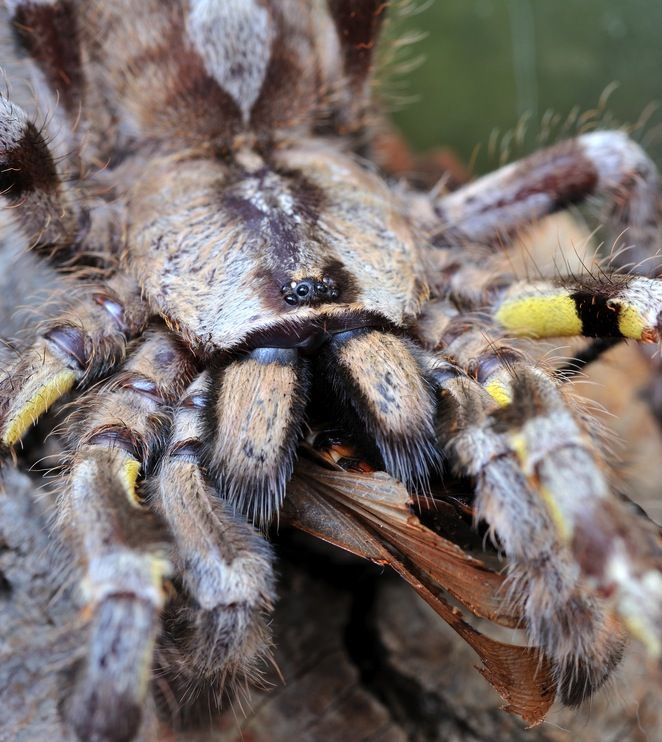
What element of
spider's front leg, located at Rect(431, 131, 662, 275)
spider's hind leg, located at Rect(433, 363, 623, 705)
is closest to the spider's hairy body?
spider's front leg, located at Rect(431, 131, 662, 275)

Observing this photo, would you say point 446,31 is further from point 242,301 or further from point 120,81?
point 242,301

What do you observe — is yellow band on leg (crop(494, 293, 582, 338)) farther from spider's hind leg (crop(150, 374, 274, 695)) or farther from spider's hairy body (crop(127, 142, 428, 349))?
spider's hind leg (crop(150, 374, 274, 695))

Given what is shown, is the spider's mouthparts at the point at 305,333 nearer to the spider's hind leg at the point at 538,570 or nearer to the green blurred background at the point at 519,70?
the spider's hind leg at the point at 538,570

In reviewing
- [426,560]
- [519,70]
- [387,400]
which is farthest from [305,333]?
[519,70]

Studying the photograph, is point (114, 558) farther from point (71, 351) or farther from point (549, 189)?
point (549, 189)

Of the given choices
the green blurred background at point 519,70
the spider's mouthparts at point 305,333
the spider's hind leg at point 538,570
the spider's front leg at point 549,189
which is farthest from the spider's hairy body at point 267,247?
the green blurred background at point 519,70

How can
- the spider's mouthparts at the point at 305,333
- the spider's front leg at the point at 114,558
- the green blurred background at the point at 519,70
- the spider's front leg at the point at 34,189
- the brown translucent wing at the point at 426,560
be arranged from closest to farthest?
the spider's front leg at the point at 114,558
the brown translucent wing at the point at 426,560
the spider's mouthparts at the point at 305,333
the spider's front leg at the point at 34,189
the green blurred background at the point at 519,70

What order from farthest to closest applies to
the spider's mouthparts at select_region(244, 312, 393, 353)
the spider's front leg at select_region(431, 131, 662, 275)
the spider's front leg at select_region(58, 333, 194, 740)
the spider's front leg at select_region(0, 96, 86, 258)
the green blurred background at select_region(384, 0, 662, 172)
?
the green blurred background at select_region(384, 0, 662, 172), the spider's front leg at select_region(431, 131, 662, 275), the spider's front leg at select_region(0, 96, 86, 258), the spider's mouthparts at select_region(244, 312, 393, 353), the spider's front leg at select_region(58, 333, 194, 740)
